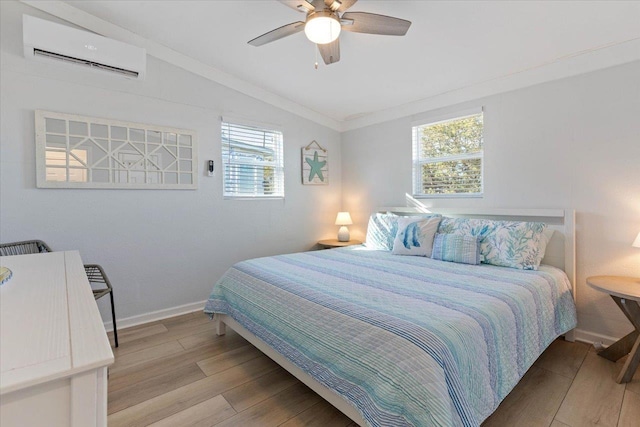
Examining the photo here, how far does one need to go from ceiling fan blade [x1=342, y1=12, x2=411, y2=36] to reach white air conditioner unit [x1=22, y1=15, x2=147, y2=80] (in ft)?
6.30

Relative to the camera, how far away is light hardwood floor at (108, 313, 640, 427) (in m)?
1.70

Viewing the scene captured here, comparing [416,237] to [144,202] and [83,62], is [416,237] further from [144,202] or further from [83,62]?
[83,62]

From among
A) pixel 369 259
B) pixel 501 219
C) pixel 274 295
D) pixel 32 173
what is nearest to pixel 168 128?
pixel 32 173

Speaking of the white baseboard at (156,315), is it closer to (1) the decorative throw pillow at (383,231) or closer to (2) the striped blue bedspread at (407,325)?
(2) the striped blue bedspread at (407,325)

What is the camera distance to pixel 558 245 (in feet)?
8.76

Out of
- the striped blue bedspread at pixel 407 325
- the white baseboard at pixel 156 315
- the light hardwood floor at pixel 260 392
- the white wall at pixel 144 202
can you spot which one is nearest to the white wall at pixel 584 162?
A: the striped blue bedspread at pixel 407 325

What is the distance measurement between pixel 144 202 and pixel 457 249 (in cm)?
294

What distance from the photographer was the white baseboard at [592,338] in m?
2.45

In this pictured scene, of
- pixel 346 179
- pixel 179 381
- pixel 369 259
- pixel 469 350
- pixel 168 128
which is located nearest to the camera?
pixel 469 350

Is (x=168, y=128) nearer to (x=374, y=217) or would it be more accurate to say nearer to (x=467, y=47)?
(x=374, y=217)

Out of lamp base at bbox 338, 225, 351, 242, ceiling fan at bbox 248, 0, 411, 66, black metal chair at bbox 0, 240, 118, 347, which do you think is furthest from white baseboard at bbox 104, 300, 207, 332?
ceiling fan at bbox 248, 0, 411, 66

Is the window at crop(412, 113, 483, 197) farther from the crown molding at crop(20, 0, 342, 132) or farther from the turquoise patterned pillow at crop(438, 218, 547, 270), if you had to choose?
the crown molding at crop(20, 0, 342, 132)

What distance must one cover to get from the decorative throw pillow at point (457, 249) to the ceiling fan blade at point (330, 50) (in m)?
1.80

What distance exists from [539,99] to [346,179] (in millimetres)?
2481
